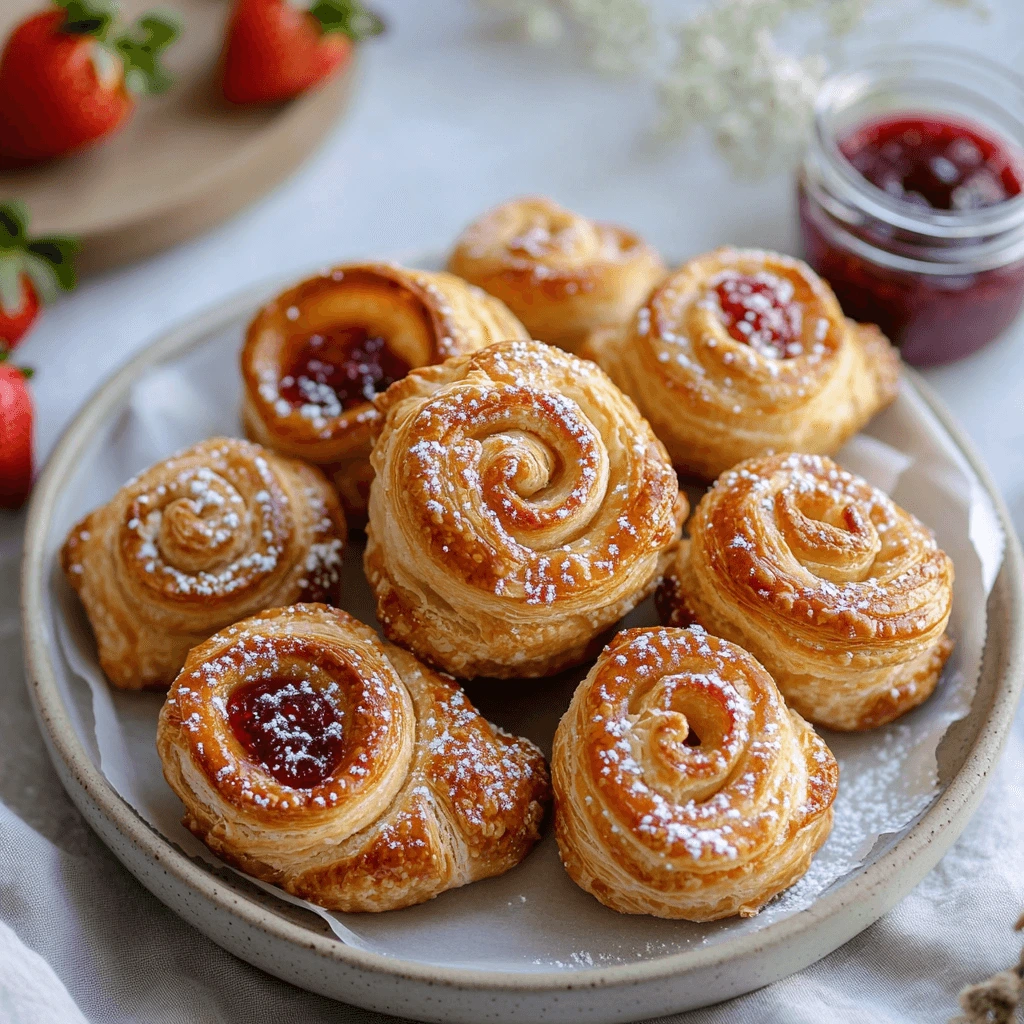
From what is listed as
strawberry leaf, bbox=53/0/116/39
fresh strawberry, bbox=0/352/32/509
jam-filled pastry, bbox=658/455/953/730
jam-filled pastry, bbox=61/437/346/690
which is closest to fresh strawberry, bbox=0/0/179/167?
strawberry leaf, bbox=53/0/116/39

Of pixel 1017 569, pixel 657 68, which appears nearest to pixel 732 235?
pixel 657 68

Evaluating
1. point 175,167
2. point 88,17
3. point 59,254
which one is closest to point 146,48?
point 88,17

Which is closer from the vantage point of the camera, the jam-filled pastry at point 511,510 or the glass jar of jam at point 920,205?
the jam-filled pastry at point 511,510

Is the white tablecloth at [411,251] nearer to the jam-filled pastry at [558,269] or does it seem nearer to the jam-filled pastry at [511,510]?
the jam-filled pastry at [558,269]

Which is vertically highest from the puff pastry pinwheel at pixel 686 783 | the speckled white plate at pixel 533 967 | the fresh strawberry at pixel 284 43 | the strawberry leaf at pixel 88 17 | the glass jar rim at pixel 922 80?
the strawberry leaf at pixel 88 17

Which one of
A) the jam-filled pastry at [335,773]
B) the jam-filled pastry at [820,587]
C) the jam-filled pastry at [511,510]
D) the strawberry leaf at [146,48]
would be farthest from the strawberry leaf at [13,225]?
the jam-filled pastry at [820,587]

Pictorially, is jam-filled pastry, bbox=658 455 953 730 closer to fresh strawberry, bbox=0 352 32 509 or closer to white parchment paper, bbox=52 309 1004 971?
white parchment paper, bbox=52 309 1004 971

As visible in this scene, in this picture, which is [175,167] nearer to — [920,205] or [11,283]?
[11,283]
